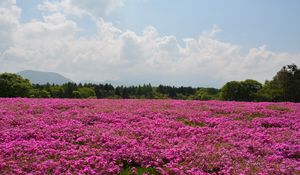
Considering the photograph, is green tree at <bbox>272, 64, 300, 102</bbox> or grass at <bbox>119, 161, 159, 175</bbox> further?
green tree at <bbox>272, 64, 300, 102</bbox>

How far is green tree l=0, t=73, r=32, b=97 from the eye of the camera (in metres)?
82.4

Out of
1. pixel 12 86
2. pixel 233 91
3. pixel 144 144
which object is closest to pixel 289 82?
pixel 233 91

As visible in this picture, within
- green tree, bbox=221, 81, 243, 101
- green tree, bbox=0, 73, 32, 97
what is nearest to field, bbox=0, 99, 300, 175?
green tree, bbox=0, 73, 32, 97

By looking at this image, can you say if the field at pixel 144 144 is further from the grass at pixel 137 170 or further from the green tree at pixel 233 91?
the green tree at pixel 233 91

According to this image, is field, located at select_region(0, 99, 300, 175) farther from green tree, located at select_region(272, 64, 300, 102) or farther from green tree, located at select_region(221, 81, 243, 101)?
green tree, located at select_region(221, 81, 243, 101)

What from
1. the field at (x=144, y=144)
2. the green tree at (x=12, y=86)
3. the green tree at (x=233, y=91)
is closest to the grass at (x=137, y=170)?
the field at (x=144, y=144)

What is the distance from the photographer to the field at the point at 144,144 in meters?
11.2

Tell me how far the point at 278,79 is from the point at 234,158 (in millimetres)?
83401

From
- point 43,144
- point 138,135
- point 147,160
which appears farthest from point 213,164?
point 43,144

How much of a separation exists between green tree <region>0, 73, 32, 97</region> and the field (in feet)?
220

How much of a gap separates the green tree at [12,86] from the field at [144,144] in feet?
220

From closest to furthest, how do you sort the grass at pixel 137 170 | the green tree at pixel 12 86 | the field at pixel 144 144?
the grass at pixel 137 170 → the field at pixel 144 144 → the green tree at pixel 12 86

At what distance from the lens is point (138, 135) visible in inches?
608

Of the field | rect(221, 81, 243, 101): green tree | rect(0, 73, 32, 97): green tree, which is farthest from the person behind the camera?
rect(221, 81, 243, 101): green tree
